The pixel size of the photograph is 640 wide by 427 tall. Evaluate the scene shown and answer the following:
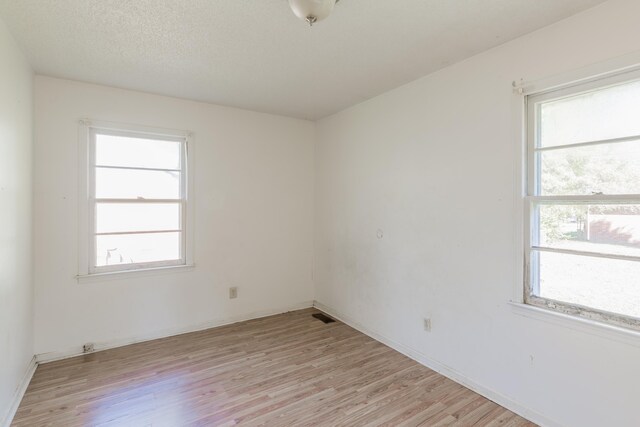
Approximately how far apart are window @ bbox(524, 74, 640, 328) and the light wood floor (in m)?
0.92

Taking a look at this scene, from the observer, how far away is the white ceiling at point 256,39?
1.79 metres

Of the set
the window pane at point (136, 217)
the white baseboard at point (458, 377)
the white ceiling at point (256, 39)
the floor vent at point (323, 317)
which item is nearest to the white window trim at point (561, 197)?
the white ceiling at point (256, 39)

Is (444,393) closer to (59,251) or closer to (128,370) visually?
(128,370)

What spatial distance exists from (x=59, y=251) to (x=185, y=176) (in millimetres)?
1311

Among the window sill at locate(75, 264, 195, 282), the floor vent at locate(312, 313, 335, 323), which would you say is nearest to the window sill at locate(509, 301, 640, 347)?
the floor vent at locate(312, 313, 335, 323)

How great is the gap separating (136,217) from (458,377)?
10.9 feet

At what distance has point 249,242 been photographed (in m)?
3.83

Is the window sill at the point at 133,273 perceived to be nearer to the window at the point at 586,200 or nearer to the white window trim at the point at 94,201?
the white window trim at the point at 94,201

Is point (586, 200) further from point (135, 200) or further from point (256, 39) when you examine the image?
point (135, 200)

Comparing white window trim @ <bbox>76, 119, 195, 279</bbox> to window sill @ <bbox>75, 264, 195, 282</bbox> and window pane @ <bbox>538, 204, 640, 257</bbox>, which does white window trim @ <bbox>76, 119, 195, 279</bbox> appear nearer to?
window sill @ <bbox>75, 264, 195, 282</bbox>

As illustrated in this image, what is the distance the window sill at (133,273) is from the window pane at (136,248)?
102 mm

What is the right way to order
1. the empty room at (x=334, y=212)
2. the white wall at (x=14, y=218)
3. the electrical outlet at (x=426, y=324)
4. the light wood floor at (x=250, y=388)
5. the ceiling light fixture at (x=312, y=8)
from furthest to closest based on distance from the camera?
the electrical outlet at (x=426, y=324) < the light wood floor at (x=250, y=388) < the white wall at (x=14, y=218) < the empty room at (x=334, y=212) < the ceiling light fixture at (x=312, y=8)

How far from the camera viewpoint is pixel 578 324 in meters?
1.83

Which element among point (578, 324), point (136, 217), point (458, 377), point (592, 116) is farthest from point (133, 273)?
point (592, 116)
